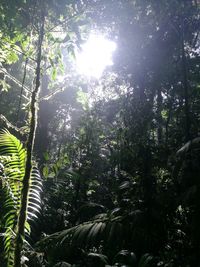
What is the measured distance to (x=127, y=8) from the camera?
152 inches

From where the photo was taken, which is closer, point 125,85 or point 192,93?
point 192,93

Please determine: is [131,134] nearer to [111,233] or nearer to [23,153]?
[111,233]

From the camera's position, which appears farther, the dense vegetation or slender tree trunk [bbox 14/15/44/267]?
the dense vegetation

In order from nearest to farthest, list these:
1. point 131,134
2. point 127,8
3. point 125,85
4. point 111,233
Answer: point 127,8 < point 111,233 < point 131,134 < point 125,85

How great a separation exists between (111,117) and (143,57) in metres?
7.58

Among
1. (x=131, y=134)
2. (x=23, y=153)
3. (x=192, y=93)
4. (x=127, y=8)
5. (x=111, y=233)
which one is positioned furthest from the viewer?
(x=192, y=93)

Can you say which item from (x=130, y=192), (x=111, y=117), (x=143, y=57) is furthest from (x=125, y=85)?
(x=130, y=192)

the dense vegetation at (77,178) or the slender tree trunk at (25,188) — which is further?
the dense vegetation at (77,178)

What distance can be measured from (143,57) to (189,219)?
14.2 meters

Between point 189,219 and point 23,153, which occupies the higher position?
point 23,153

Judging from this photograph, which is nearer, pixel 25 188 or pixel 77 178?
pixel 25 188

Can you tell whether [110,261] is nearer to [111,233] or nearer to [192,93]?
[111,233]

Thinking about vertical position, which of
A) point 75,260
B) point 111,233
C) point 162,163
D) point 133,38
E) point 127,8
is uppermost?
point 133,38

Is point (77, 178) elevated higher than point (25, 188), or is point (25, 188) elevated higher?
point (77, 178)
